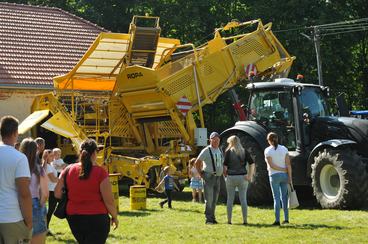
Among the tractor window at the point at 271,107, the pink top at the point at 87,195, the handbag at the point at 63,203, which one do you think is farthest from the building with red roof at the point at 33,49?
the pink top at the point at 87,195

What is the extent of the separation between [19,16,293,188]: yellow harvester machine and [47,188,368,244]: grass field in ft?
10.5

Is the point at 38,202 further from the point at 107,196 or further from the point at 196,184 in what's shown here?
the point at 196,184

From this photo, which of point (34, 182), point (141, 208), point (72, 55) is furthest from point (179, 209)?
point (72, 55)

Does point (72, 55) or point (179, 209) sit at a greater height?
point (72, 55)

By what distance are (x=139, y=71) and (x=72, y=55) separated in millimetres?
9267

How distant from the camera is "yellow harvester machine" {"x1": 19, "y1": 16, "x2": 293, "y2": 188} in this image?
1750 centimetres

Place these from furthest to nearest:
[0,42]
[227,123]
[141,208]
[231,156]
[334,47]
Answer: [227,123], [334,47], [0,42], [141,208], [231,156]

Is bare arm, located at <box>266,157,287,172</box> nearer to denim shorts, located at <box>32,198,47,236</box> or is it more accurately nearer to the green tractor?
the green tractor

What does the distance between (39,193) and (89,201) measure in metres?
1.16

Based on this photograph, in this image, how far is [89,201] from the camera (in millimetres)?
7305

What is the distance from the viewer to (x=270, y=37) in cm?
1820

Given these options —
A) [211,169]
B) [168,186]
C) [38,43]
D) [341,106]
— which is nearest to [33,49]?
[38,43]

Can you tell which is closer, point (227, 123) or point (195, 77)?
point (195, 77)

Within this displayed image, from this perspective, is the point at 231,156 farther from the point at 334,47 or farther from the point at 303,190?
the point at 334,47
